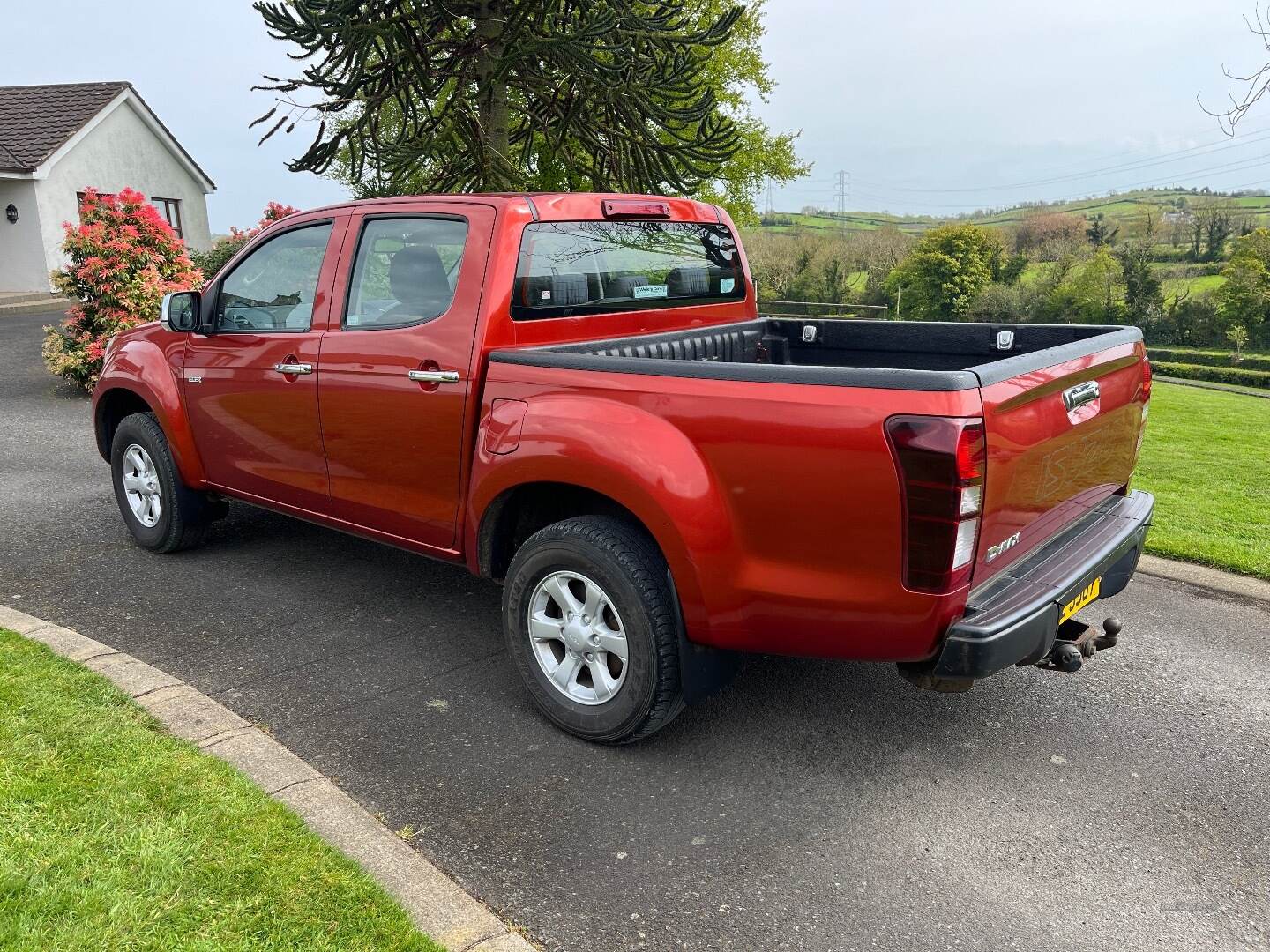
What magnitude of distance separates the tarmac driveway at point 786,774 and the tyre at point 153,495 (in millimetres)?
365

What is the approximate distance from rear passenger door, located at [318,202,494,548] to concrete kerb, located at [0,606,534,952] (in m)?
1.08

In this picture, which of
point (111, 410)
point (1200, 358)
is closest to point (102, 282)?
point (111, 410)

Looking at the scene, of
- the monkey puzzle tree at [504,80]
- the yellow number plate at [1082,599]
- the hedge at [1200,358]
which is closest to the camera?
the yellow number plate at [1082,599]

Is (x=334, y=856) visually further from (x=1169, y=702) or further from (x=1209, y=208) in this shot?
(x=1209, y=208)

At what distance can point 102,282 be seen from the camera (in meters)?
11.8

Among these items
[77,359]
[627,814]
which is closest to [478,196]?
[627,814]

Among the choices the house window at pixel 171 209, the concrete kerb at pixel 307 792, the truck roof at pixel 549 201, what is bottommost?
the concrete kerb at pixel 307 792

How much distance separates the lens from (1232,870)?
2.89 metres

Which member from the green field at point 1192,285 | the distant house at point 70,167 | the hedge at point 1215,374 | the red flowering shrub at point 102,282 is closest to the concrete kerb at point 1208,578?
the red flowering shrub at point 102,282

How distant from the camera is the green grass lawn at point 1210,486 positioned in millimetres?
5855

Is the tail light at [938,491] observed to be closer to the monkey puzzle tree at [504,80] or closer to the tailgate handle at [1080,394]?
the tailgate handle at [1080,394]

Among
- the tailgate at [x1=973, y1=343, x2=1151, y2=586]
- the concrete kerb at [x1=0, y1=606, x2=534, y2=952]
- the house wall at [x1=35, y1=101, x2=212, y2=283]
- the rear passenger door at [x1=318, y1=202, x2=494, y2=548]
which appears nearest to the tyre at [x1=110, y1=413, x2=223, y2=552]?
the concrete kerb at [x1=0, y1=606, x2=534, y2=952]

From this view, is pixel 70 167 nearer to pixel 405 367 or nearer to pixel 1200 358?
pixel 405 367

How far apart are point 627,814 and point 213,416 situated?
3.21m
